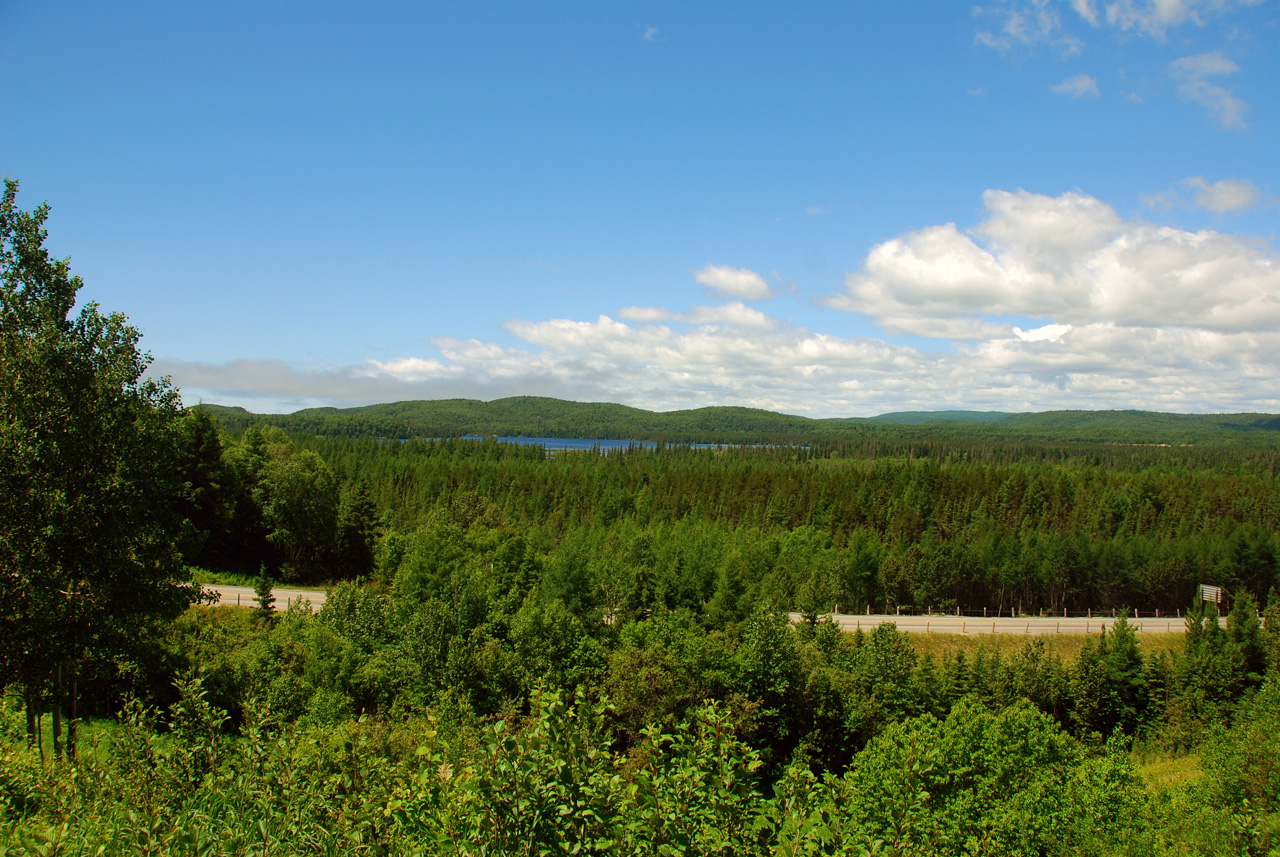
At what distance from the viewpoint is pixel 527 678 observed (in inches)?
1112

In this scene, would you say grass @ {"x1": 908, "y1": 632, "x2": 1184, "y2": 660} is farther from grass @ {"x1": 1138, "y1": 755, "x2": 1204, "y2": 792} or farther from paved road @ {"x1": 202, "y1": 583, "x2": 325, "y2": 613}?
paved road @ {"x1": 202, "y1": 583, "x2": 325, "y2": 613}

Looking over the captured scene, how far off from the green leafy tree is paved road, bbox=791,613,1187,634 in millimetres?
43453

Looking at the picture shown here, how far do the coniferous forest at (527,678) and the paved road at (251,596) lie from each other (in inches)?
82.8

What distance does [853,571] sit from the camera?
201 feet

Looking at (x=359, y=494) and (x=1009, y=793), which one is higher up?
(x=359, y=494)

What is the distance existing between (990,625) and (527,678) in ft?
140

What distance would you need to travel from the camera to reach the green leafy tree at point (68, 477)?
13.6 metres

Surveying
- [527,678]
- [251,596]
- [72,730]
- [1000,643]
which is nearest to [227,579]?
[251,596]

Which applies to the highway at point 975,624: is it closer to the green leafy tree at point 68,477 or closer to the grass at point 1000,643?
the grass at point 1000,643

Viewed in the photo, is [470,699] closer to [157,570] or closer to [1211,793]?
[157,570]

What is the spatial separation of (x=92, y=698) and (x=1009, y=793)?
31860 millimetres

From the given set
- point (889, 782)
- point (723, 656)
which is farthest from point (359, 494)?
point (889, 782)

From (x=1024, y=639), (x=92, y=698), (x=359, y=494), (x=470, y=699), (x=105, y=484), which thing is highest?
(x=105, y=484)

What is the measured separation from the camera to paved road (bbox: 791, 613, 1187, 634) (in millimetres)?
51531
